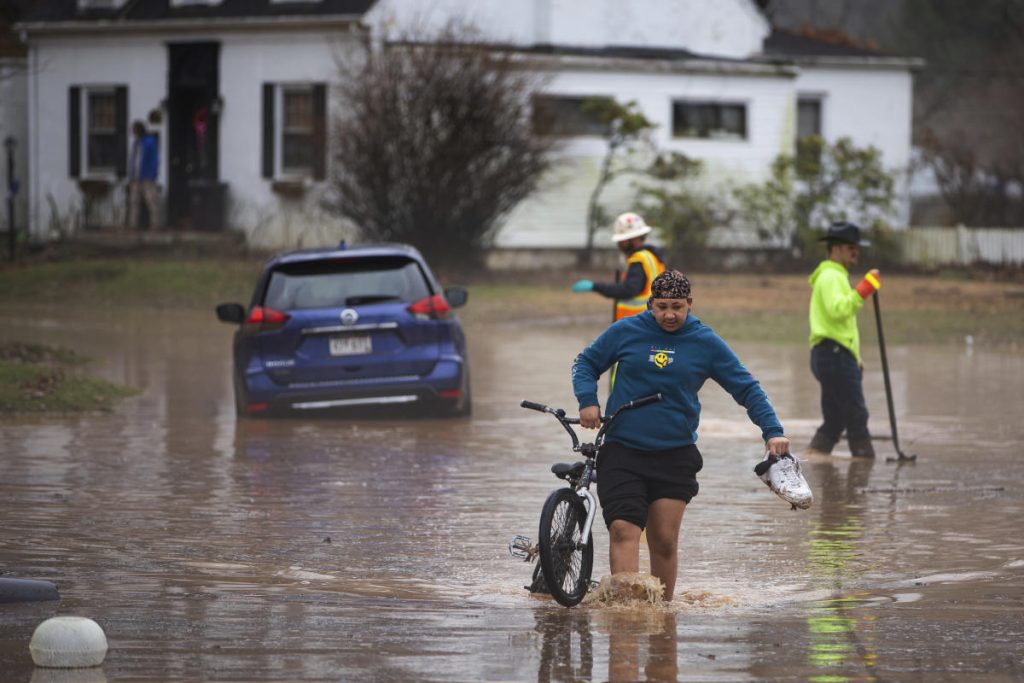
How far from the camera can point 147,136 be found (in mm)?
36844

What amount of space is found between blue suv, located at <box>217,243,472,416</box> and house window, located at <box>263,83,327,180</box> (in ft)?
67.5

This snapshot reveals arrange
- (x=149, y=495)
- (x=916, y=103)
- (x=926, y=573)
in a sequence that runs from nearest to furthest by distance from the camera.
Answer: (x=926, y=573), (x=149, y=495), (x=916, y=103)

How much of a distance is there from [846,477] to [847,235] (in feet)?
5.55

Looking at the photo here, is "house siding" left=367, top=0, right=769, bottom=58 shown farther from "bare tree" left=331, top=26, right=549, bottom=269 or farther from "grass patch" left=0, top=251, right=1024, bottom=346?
"grass patch" left=0, top=251, right=1024, bottom=346

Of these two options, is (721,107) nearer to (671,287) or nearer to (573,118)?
(573,118)

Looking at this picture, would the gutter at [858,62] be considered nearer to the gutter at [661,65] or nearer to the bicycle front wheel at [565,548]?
the gutter at [661,65]

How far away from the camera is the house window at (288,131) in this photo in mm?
37125

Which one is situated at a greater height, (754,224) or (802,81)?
(802,81)

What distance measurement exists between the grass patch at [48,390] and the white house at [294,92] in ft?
55.6

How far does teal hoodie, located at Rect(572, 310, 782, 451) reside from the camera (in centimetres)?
886

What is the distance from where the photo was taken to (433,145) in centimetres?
3312

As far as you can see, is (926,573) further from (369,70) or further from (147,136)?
(147,136)

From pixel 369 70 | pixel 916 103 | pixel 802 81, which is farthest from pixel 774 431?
pixel 916 103

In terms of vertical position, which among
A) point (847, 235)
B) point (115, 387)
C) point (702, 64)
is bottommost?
point (115, 387)
